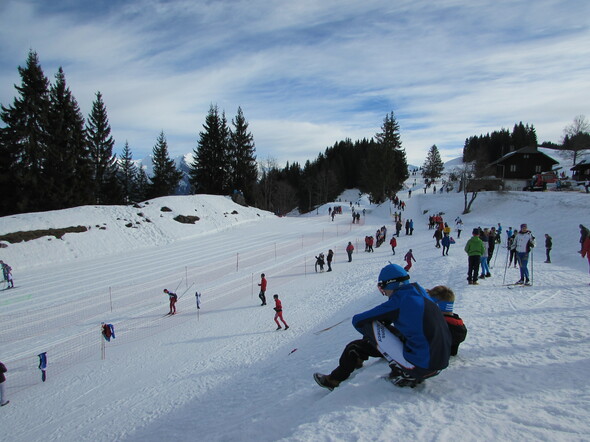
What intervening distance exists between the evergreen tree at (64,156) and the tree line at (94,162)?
74mm

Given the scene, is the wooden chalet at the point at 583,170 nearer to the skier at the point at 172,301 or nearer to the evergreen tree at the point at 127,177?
the skier at the point at 172,301

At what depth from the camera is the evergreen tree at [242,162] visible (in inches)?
2023

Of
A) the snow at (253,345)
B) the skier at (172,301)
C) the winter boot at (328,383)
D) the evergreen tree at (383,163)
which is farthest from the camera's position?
the evergreen tree at (383,163)

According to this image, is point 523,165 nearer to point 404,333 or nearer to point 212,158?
point 212,158

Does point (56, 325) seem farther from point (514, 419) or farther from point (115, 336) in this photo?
point (514, 419)

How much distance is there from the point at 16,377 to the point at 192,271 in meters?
11.1

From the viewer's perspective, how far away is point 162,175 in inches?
1959

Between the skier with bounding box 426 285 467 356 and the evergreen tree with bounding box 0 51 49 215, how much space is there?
33556mm

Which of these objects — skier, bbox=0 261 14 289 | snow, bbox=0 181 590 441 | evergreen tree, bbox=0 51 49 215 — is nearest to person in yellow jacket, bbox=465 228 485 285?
snow, bbox=0 181 590 441

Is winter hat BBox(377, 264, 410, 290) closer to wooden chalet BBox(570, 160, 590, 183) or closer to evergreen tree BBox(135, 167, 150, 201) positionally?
wooden chalet BBox(570, 160, 590, 183)

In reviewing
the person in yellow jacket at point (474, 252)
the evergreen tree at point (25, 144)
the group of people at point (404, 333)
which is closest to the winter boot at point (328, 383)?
the group of people at point (404, 333)

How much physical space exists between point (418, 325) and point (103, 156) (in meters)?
45.8

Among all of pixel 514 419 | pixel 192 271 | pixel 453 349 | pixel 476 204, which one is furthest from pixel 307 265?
pixel 476 204

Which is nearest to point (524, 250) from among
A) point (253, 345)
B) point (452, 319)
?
point (452, 319)
